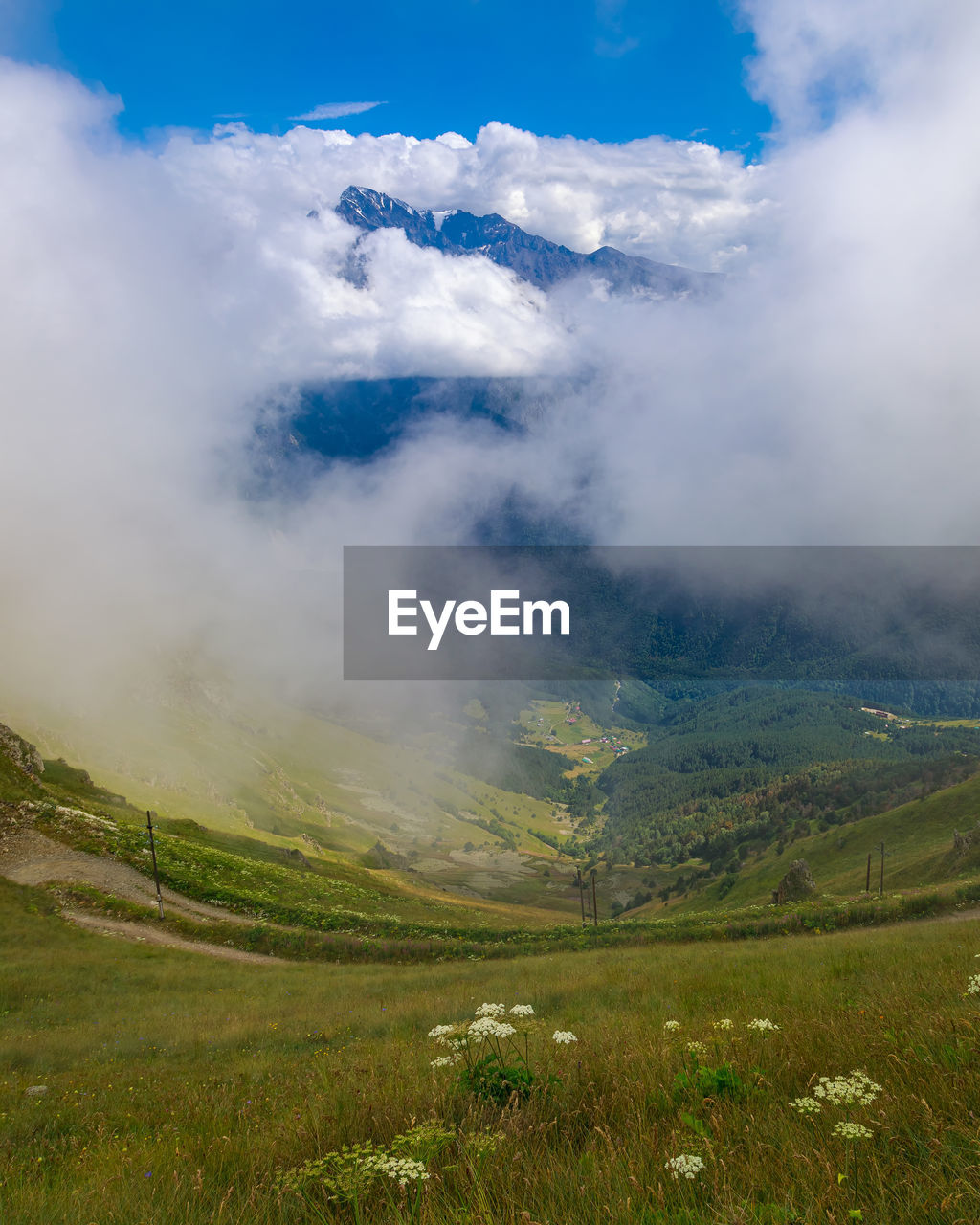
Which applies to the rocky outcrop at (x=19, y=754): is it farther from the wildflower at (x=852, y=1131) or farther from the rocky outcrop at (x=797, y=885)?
the rocky outcrop at (x=797, y=885)

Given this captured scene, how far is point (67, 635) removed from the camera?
191625 mm

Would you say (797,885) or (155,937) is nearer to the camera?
(155,937)

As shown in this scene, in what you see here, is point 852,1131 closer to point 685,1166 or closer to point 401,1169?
point 685,1166

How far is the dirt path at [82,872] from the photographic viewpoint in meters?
45.3

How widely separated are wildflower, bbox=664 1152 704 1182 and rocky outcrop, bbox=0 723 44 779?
72.1 meters

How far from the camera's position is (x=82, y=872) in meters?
47.4

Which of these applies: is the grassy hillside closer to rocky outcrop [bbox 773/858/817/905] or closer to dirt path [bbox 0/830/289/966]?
rocky outcrop [bbox 773/858/817/905]

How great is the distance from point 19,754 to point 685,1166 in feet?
257

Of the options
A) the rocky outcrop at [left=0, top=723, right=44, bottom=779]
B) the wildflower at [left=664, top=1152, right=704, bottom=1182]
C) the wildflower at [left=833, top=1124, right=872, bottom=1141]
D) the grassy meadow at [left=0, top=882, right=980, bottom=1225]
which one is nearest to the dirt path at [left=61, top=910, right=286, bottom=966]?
the rocky outcrop at [left=0, top=723, right=44, bottom=779]

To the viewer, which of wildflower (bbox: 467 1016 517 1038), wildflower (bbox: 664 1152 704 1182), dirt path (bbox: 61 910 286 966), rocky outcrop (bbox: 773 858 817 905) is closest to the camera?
wildflower (bbox: 664 1152 704 1182)

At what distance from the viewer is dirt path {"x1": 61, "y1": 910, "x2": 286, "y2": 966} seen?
1540 inches

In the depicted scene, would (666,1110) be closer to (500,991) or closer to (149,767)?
(500,991)

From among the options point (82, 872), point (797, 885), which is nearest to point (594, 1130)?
point (82, 872)

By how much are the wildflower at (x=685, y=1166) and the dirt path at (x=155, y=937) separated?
1611 inches
